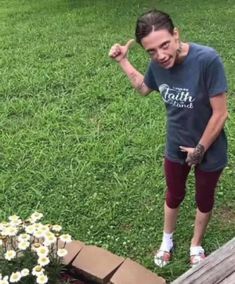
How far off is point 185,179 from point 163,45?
2.30ft

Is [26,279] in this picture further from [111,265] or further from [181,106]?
[181,106]

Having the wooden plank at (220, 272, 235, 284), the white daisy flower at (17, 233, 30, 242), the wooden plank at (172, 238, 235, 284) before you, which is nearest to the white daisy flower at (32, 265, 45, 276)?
the white daisy flower at (17, 233, 30, 242)

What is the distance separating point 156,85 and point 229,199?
1.03 m

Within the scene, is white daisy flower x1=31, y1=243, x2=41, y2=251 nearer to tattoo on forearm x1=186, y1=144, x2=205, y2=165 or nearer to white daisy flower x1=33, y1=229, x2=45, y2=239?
white daisy flower x1=33, y1=229, x2=45, y2=239

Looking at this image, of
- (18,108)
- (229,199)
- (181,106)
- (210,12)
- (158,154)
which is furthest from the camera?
(210,12)

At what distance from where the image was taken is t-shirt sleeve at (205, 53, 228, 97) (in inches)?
80.8

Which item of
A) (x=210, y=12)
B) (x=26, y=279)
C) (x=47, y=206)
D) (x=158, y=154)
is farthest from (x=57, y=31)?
(x=26, y=279)

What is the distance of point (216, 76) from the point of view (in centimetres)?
206

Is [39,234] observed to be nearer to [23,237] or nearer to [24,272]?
[23,237]

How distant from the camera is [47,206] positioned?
3.05 m

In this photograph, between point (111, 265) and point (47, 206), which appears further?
point (47, 206)

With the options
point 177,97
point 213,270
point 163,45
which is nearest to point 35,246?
point 213,270

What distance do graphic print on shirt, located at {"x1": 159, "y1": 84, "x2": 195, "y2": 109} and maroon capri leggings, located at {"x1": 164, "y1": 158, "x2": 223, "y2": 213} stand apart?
314mm

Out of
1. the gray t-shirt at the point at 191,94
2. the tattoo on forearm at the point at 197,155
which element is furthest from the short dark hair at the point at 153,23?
the tattoo on forearm at the point at 197,155
